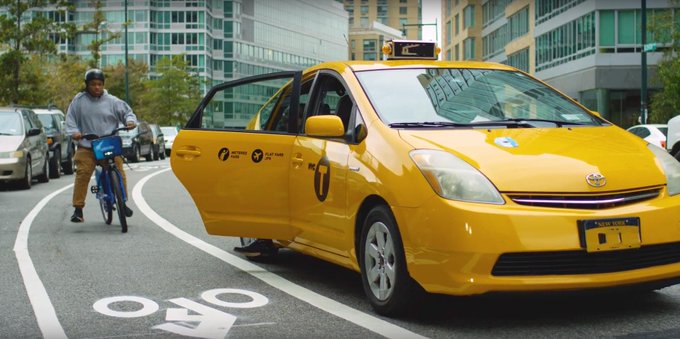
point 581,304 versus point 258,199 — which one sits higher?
point 258,199

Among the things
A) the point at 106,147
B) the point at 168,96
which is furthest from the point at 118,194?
the point at 168,96

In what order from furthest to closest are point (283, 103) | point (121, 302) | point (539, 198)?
point (283, 103) → point (121, 302) → point (539, 198)

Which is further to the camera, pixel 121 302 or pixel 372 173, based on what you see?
pixel 121 302

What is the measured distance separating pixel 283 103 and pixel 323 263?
4.55ft

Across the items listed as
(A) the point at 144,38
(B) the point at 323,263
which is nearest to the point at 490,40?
(A) the point at 144,38

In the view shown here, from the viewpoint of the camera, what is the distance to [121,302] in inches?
263

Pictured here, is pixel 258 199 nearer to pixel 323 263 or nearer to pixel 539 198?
pixel 323 263

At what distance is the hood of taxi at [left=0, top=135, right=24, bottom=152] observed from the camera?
19.6m

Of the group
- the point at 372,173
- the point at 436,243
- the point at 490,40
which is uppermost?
the point at 490,40

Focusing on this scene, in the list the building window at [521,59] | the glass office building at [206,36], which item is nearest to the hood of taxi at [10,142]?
the building window at [521,59]

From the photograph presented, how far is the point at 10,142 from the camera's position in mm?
19844

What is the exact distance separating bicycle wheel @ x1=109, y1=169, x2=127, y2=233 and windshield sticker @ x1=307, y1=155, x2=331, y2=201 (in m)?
5.00

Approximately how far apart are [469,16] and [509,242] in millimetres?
77188

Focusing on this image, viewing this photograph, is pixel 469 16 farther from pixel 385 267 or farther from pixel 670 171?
pixel 385 267
